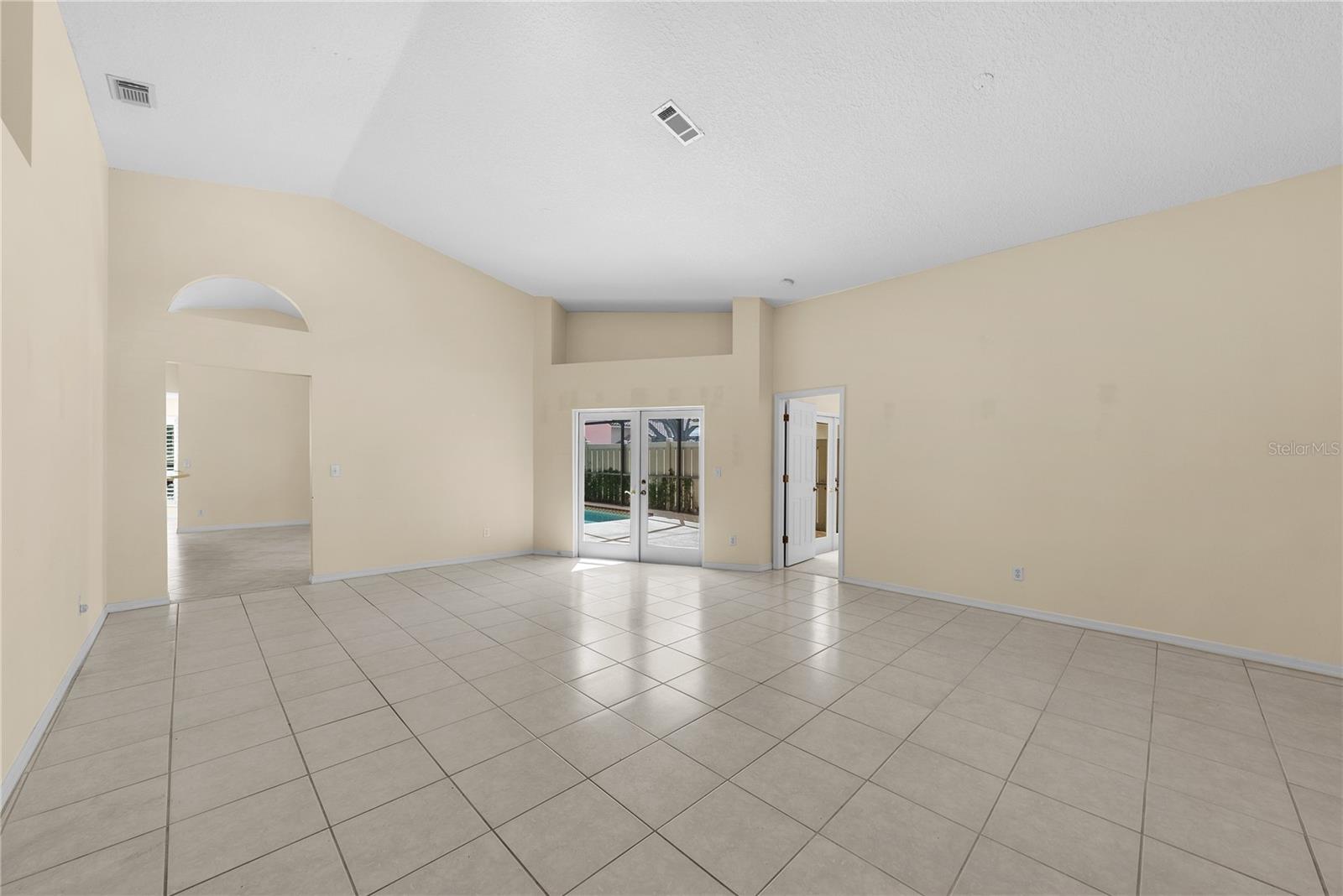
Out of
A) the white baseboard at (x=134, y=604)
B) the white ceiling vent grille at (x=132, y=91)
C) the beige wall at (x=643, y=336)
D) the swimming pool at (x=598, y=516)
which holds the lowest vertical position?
the white baseboard at (x=134, y=604)

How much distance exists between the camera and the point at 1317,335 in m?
3.44

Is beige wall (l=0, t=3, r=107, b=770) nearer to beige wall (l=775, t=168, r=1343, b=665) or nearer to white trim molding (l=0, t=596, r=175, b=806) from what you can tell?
white trim molding (l=0, t=596, r=175, b=806)

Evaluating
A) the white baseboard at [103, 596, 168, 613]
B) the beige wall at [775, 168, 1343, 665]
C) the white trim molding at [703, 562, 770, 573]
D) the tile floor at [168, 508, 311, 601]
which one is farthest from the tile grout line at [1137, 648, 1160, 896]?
the white baseboard at [103, 596, 168, 613]

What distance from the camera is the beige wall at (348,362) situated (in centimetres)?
456

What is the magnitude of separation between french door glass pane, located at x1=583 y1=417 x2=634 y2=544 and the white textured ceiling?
263 cm

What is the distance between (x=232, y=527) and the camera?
902 cm

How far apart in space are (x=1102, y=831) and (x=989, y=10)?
11.3 ft

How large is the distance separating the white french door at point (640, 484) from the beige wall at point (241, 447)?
474cm

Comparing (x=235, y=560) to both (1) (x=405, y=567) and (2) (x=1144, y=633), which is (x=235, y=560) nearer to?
(1) (x=405, y=567)

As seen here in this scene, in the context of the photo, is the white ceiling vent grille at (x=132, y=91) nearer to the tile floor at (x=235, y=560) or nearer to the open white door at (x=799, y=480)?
the tile floor at (x=235, y=560)

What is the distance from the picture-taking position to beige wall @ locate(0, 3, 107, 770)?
2.26 meters

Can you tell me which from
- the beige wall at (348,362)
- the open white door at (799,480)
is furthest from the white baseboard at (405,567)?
the open white door at (799,480)

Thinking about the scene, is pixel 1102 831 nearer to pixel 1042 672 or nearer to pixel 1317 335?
pixel 1042 672

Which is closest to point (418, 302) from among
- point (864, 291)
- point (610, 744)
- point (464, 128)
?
point (464, 128)
